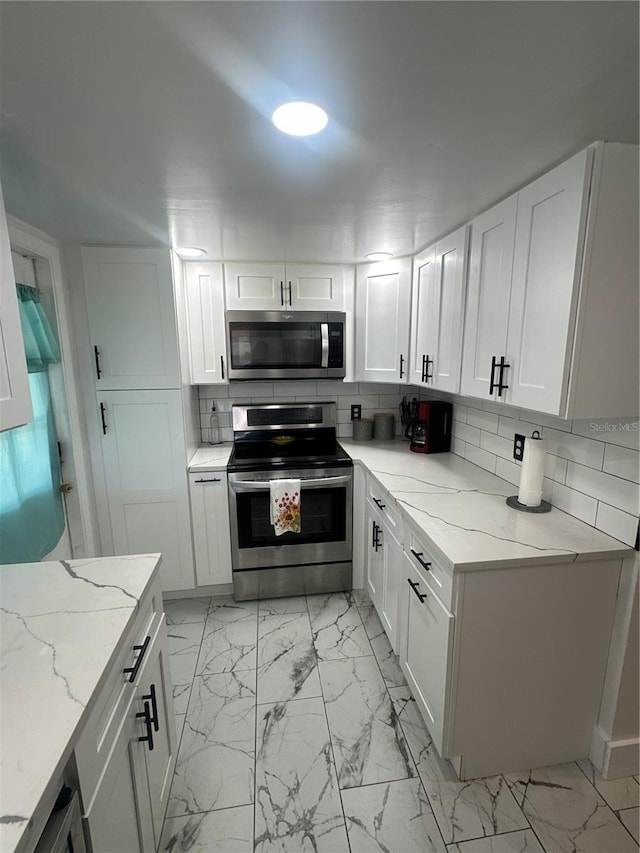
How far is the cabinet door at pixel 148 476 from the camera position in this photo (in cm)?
224

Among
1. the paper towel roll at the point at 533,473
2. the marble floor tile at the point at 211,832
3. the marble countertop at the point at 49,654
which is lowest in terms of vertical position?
the marble floor tile at the point at 211,832

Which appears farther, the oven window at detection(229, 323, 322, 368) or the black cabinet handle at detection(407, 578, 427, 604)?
the oven window at detection(229, 323, 322, 368)

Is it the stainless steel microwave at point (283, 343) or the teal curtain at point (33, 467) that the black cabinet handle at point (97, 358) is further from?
the stainless steel microwave at point (283, 343)

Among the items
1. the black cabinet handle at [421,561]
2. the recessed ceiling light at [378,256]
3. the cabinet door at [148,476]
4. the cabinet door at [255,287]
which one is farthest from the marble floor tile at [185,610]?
the recessed ceiling light at [378,256]

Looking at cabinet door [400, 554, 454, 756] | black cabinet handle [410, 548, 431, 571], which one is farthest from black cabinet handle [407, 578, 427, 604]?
black cabinet handle [410, 548, 431, 571]

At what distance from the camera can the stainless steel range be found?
2354 mm

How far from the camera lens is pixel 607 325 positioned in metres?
1.18

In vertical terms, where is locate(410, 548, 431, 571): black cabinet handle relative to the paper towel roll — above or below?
below

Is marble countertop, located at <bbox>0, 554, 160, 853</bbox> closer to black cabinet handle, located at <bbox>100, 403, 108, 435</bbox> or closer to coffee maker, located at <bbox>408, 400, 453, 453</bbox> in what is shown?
black cabinet handle, located at <bbox>100, 403, 108, 435</bbox>

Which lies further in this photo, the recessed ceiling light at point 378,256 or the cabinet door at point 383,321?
the cabinet door at point 383,321

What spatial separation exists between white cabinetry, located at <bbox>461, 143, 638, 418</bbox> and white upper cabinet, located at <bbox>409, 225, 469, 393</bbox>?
37cm

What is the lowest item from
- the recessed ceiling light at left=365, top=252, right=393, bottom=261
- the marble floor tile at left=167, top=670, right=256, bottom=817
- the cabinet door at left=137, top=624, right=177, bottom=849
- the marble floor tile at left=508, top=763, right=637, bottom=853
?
the marble floor tile at left=167, top=670, right=256, bottom=817

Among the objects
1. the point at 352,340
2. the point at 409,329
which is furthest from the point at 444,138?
the point at 352,340

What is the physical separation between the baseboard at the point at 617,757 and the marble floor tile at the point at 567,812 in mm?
92
